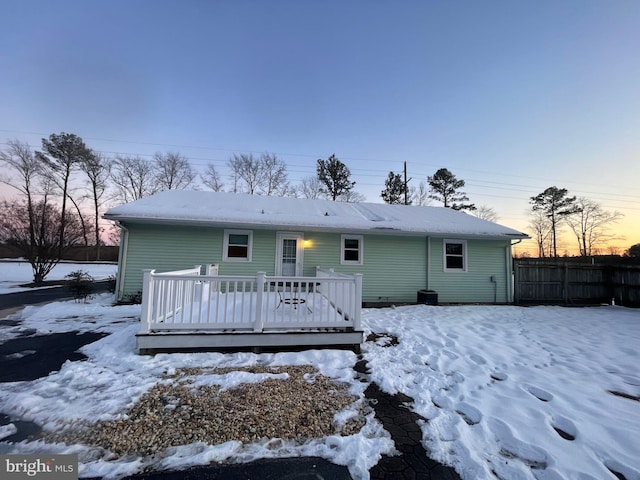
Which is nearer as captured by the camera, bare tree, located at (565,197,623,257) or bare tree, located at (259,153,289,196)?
bare tree, located at (259,153,289,196)

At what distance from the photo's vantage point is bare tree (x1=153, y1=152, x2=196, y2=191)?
2445 centimetres

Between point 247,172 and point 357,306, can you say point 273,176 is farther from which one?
point 357,306

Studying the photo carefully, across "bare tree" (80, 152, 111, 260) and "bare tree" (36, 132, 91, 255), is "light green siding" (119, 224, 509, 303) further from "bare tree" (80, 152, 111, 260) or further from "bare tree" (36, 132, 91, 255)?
"bare tree" (80, 152, 111, 260)

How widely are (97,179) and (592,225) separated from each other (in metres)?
51.0

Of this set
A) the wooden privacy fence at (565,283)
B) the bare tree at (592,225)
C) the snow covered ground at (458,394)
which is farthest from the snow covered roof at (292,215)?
the bare tree at (592,225)

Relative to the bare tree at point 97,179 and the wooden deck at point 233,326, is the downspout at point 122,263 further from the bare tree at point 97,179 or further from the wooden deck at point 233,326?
the bare tree at point 97,179

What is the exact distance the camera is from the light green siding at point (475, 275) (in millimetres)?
9422

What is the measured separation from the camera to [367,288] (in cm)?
898

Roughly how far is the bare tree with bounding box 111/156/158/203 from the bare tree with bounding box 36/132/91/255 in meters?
2.71

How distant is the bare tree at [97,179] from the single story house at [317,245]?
21403 millimetres

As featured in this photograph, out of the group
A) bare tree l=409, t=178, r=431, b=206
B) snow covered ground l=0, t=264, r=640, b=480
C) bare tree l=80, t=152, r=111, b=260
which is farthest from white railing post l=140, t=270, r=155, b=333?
bare tree l=80, t=152, r=111, b=260

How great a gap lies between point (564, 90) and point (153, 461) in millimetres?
14615

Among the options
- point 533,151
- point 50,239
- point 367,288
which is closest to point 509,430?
point 367,288

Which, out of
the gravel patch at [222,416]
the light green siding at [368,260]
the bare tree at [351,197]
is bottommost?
the gravel patch at [222,416]
